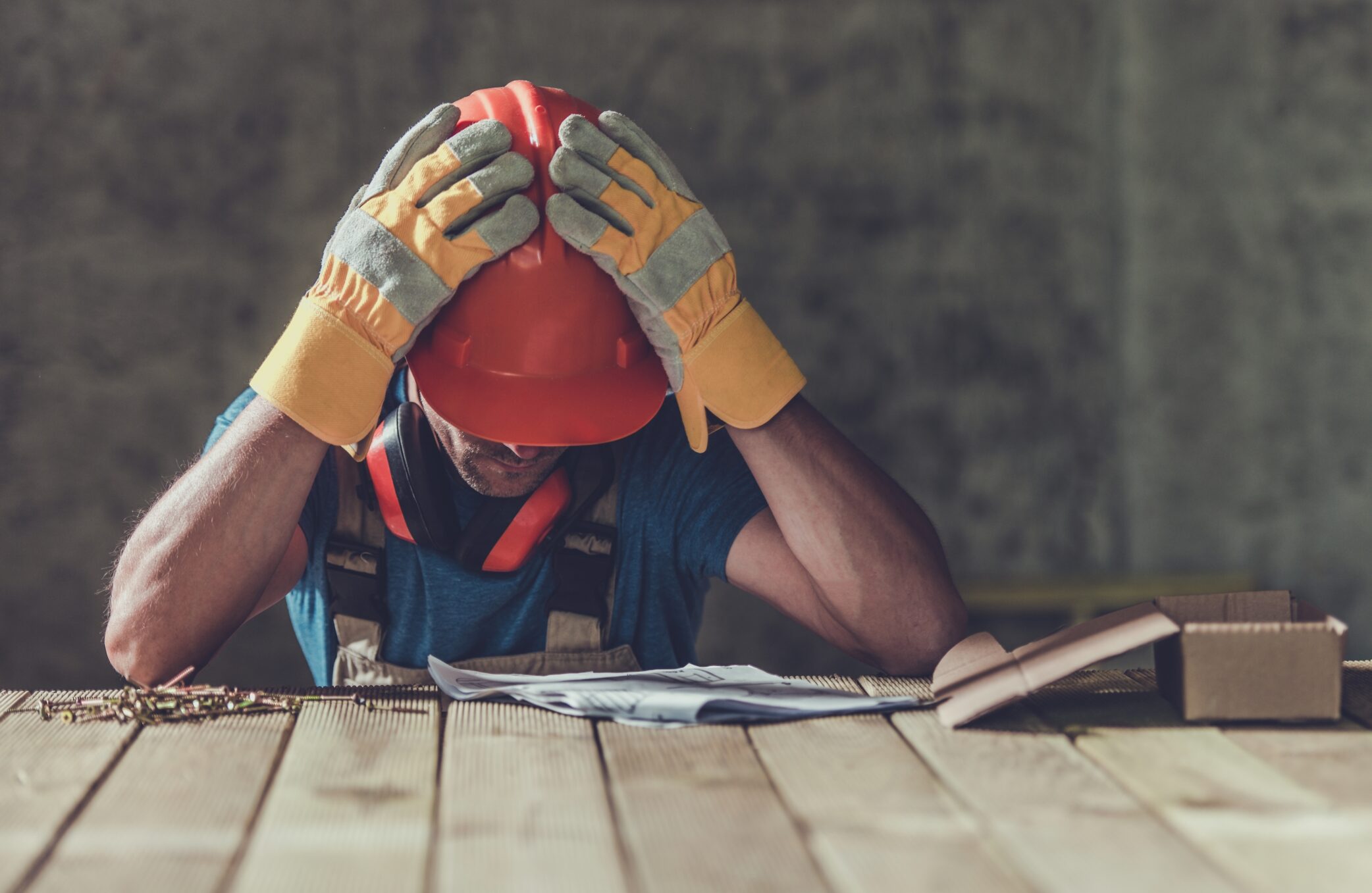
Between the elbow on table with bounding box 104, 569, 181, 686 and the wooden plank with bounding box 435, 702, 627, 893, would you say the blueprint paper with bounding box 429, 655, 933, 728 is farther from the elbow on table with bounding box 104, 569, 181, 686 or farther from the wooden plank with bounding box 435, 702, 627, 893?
the elbow on table with bounding box 104, 569, 181, 686

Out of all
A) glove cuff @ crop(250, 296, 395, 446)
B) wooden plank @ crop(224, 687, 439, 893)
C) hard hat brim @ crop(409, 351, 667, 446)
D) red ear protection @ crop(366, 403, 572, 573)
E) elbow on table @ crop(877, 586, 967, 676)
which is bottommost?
elbow on table @ crop(877, 586, 967, 676)

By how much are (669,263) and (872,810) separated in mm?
846

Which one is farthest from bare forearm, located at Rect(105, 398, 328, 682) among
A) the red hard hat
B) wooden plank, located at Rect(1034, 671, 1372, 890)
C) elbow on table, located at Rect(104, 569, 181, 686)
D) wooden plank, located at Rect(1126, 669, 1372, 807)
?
wooden plank, located at Rect(1126, 669, 1372, 807)

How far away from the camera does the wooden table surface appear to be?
3.28 ft

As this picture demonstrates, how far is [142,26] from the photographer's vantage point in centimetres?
340

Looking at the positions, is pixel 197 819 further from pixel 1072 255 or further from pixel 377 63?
pixel 1072 255

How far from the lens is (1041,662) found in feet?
4.69

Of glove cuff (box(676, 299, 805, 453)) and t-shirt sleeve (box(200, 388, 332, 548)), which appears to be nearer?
glove cuff (box(676, 299, 805, 453))

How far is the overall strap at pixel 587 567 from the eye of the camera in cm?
204

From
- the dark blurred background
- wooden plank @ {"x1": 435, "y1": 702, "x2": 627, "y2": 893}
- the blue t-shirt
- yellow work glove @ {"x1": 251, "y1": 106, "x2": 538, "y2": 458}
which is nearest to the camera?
wooden plank @ {"x1": 435, "y1": 702, "x2": 627, "y2": 893}

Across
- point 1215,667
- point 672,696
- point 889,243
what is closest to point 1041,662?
point 1215,667

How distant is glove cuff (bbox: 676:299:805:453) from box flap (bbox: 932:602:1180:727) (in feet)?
1.70

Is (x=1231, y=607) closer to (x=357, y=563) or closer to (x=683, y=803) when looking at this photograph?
(x=683, y=803)

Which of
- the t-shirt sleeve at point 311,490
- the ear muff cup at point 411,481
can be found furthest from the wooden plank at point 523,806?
the t-shirt sleeve at point 311,490
